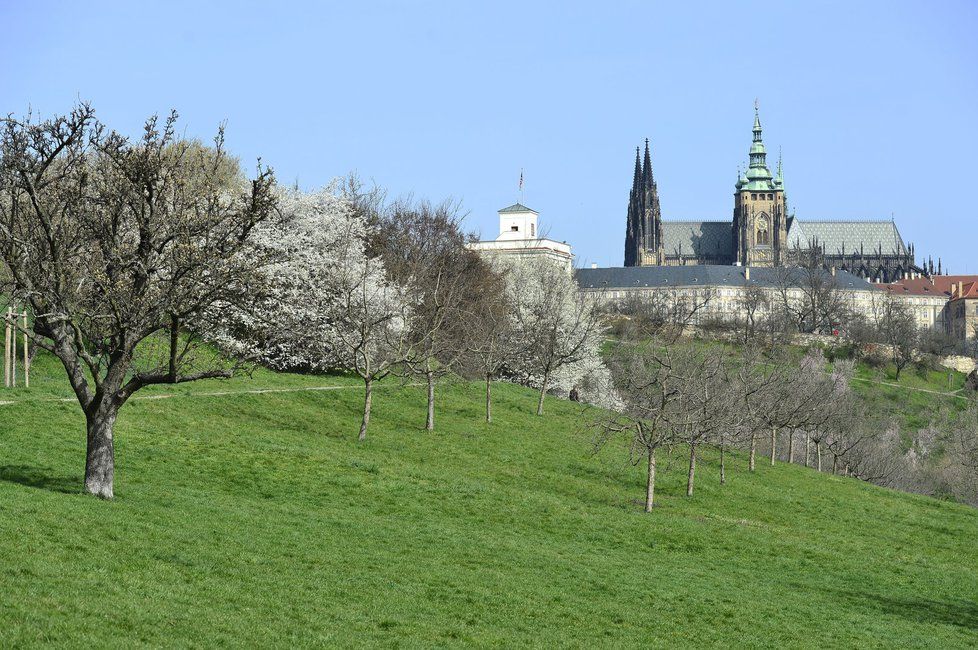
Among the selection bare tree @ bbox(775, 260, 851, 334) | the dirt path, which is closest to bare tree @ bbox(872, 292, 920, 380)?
the dirt path

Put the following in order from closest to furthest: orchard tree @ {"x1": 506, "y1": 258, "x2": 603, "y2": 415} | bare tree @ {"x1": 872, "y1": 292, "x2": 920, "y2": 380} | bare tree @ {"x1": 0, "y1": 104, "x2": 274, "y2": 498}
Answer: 1. bare tree @ {"x1": 0, "y1": 104, "x2": 274, "y2": 498}
2. orchard tree @ {"x1": 506, "y1": 258, "x2": 603, "y2": 415}
3. bare tree @ {"x1": 872, "y1": 292, "x2": 920, "y2": 380}

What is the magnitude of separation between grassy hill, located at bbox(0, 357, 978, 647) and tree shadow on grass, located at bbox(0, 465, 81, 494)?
107 mm

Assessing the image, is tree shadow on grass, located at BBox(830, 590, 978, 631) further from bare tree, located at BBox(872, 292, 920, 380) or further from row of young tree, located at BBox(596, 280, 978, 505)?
bare tree, located at BBox(872, 292, 920, 380)

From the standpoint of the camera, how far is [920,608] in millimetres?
26609

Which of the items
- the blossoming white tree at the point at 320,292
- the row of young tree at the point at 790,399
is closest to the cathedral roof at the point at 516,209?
the row of young tree at the point at 790,399

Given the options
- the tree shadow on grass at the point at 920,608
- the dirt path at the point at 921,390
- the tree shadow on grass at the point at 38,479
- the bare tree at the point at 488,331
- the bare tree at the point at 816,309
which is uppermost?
the bare tree at the point at 816,309

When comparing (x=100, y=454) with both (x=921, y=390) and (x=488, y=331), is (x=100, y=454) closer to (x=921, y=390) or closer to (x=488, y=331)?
(x=488, y=331)

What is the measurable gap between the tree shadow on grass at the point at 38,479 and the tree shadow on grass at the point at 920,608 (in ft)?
54.7

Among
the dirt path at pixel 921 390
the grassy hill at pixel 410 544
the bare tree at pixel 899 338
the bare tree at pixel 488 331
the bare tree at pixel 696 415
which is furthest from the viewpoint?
the bare tree at pixel 899 338

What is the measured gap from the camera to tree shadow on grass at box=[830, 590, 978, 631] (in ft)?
83.8

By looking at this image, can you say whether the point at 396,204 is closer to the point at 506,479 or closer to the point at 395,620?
the point at 506,479

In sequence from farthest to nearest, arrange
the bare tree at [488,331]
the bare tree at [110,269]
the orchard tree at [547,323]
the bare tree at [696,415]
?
the orchard tree at [547,323]
the bare tree at [488,331]
the bare tree at [696,415]
the bare tree at [110,269]

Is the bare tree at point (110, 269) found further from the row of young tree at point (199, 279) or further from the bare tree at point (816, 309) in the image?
the bare tree at point (816, 309)

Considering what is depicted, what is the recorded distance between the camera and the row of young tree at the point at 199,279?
23875 mm
